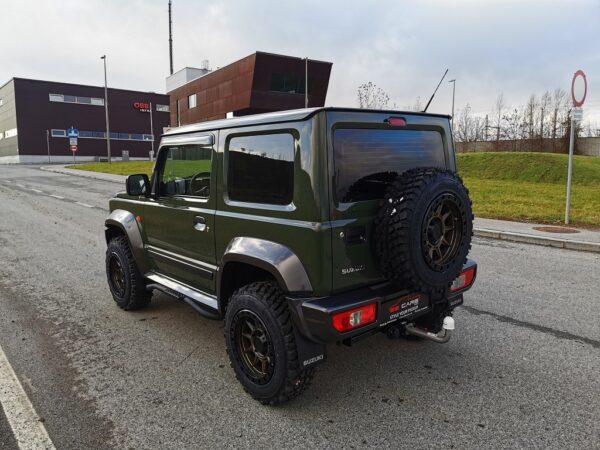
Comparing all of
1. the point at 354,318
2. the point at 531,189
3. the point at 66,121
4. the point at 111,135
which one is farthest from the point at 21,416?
the point at 111,135

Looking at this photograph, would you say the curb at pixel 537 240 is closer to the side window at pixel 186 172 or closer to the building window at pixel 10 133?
the side window at pixel 186 172

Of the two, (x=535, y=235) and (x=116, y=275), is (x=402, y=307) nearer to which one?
(x=116, y=275)

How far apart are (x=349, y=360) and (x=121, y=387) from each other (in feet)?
5.66

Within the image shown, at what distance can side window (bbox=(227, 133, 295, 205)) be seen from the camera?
288 cm

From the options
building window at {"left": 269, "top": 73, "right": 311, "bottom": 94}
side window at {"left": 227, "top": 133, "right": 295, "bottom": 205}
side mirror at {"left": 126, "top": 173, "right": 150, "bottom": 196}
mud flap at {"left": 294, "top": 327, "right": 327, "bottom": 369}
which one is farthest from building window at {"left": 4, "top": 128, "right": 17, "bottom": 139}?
mud flap at {"left": 294, "top": 327, "right": 327, "bottom": 369}

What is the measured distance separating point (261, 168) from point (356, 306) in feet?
3.67

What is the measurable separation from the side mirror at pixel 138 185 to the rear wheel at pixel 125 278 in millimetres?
765

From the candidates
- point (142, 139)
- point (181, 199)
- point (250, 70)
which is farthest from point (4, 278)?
point (142, 139)

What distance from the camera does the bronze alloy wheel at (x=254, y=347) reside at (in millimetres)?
2965

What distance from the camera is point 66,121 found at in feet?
201

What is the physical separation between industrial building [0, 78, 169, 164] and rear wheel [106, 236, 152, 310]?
210ft

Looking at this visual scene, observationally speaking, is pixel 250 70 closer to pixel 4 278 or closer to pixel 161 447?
pixel 4 278

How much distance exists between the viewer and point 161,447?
2.60 metres

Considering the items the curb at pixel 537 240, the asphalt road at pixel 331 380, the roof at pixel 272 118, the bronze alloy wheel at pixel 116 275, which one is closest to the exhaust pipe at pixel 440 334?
the asphalt road at pixel 331 380
